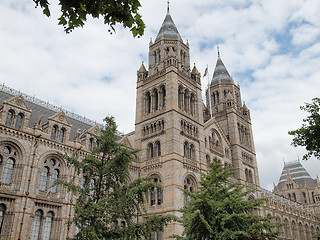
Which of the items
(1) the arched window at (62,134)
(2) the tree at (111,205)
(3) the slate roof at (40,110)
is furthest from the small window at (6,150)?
(2) the tree at (111,205)

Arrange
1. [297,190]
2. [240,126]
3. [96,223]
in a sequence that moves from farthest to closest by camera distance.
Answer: [297,190] < [240,126] < [96,223]

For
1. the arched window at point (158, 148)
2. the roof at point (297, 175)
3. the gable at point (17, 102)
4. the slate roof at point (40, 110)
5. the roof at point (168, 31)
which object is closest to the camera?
the gable at point (17, 102)

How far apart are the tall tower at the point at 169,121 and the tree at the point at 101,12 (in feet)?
79.9

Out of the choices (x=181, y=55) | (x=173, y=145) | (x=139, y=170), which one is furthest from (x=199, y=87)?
(x=139, y=170)

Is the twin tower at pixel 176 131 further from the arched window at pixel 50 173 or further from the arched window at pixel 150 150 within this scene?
the arched window at pixel 50 173

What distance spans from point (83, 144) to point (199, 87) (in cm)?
1710

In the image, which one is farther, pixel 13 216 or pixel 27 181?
pixel 27 181

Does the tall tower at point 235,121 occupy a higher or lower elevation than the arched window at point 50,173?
higher

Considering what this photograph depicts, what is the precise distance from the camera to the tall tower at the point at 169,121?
30.9 meters

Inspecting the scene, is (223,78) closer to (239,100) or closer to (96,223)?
(239,100)

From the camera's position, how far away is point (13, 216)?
22.5 meters

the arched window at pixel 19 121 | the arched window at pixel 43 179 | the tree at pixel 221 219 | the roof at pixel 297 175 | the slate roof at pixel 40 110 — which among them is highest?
the roof at pixel 297 175

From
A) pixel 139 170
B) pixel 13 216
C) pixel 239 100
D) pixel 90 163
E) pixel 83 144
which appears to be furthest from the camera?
pixel 239 100

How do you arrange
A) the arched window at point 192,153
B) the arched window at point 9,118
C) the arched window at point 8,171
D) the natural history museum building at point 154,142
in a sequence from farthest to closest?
the arched window at point 192,153 < the arched window at point 9,118 < the natural history museum building at point 154,142 < the arched window at point 8,171
